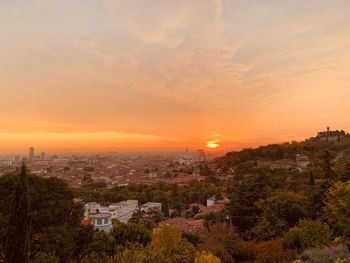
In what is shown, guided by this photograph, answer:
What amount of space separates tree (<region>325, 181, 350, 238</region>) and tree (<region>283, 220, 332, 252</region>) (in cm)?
76

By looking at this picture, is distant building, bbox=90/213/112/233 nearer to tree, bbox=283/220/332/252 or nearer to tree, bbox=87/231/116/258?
tree, bbox=87/231/116/258

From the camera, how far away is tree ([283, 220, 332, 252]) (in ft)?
36.8

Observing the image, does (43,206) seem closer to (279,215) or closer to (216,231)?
(216,231)

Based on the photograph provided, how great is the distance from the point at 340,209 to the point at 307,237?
203cm

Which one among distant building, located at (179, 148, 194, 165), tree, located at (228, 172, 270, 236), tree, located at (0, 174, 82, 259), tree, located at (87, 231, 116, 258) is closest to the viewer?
tree, located at (87, 231, 116, 258)

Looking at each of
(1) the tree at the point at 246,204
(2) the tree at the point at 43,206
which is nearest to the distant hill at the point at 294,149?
(1) the tree at the point at 246,204

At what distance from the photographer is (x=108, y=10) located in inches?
541

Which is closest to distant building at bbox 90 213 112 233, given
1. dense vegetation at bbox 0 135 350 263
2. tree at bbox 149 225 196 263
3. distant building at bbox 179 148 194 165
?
dense vegetation at bbox 0 135 350 263

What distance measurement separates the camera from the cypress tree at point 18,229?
9555 mm

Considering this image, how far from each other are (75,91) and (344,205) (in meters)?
15.2

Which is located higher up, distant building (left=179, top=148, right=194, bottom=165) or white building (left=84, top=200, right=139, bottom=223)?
distant building (left=179, top=148, right=194, bottom=165)

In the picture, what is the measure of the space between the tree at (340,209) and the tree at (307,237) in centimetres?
76

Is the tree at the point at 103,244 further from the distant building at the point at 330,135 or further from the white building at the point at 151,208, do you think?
the distant building at the point at 330,135

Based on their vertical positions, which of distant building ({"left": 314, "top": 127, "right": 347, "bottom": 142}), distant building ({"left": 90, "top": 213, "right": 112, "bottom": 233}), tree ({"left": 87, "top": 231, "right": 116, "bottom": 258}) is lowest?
distant building ({"left": 90, "top": 213, "right": 112, "bottom": 233})
